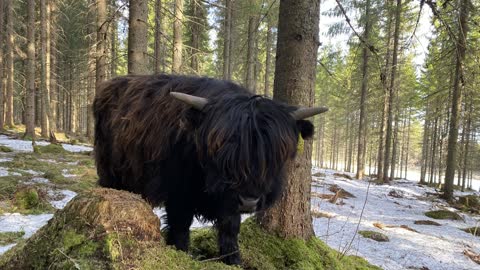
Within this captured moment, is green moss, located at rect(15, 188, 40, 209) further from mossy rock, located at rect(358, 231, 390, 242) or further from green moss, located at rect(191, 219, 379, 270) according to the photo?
mossy rock, located at rect(358, 231, 390, 242)

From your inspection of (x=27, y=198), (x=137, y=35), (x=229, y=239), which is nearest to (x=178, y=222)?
(x=229, y=239)

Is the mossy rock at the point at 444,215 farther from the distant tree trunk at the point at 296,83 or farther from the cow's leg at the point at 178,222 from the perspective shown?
the cow's leg at the point at 178,222

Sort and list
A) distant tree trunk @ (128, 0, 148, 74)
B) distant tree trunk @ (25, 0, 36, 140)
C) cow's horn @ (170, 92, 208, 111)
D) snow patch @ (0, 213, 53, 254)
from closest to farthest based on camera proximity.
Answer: cow's horn @ (170, 92, 208, 111), snow patch @ (0, 213, 53, 254), distant tree trunk @ (128, 0, 148, 74), distant tree trunk @ (25, 0, 36, 140)

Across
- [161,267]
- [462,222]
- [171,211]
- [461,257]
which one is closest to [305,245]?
[171,211]

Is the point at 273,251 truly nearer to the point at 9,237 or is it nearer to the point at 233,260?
the point at 233,260

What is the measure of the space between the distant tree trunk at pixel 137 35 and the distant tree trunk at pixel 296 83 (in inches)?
196

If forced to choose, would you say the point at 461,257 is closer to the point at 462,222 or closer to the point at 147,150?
the point at 462,222

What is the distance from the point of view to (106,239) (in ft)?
6.23

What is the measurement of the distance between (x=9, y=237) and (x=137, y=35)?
5154 mm

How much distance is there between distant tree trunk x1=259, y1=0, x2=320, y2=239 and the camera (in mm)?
3777

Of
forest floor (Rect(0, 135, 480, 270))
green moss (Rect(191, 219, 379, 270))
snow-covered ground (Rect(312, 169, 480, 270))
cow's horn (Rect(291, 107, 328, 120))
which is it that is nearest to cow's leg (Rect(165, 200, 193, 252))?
green moss (Rect(191, 219, 379, 270))

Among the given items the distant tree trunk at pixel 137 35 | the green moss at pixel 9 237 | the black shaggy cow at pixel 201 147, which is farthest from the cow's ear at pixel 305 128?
the distant tree trunk at pixel 137 35

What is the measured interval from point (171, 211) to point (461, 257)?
6.31 m

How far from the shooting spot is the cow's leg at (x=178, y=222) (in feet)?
11.1
